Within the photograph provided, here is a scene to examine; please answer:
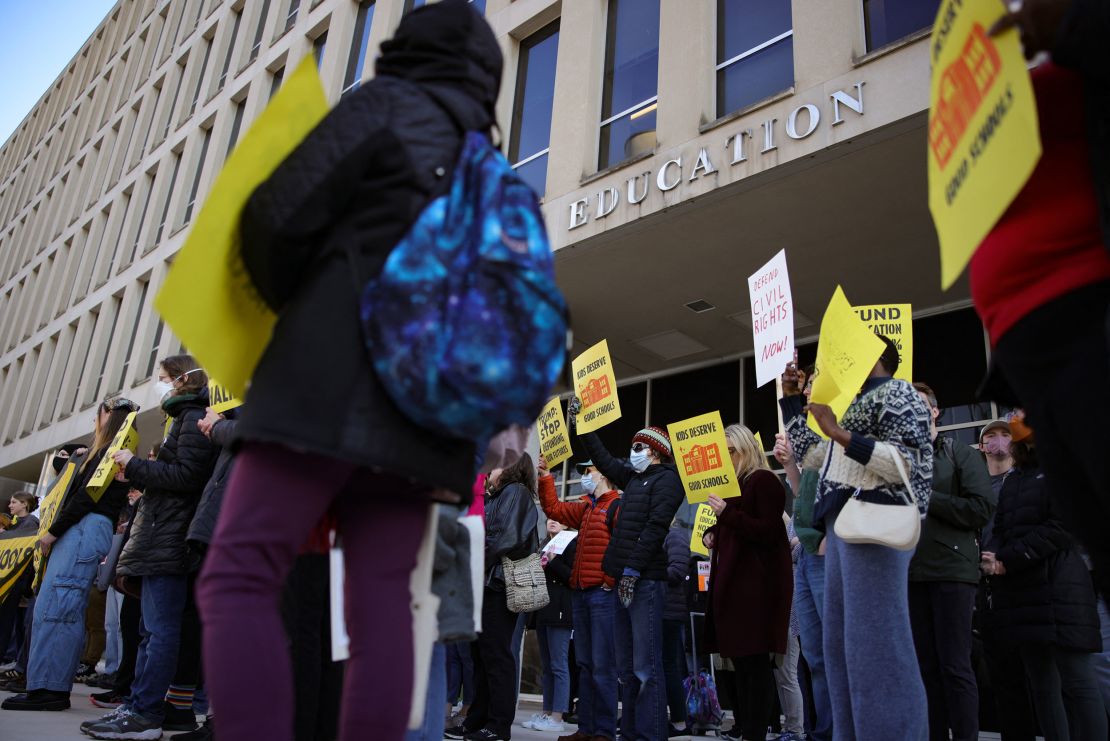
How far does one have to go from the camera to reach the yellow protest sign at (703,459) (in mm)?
5945

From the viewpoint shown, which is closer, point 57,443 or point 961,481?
point 961,481

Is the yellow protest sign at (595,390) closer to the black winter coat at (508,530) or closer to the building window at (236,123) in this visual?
the black winter coat at (508,530)

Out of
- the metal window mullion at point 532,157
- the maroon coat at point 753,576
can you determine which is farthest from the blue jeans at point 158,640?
the metal window mullion at point 532,157

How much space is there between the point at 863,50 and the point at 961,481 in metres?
5.65

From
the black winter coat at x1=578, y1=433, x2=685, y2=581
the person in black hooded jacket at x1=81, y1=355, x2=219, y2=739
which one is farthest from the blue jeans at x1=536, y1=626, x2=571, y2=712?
the person in black hooded jacket at x1=81, y1=355, x2=219, y2=739

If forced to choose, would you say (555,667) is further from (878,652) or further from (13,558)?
(878,652)


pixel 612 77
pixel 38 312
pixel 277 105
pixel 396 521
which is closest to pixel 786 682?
pixel 396 521

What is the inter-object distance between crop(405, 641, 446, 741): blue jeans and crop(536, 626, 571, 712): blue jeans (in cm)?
374

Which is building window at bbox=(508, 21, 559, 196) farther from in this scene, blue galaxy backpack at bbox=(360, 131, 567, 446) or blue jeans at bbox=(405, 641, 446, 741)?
blue galaxy backpack at bbox=(360, 131, 567, 446)

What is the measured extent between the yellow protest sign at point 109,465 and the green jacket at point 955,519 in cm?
455

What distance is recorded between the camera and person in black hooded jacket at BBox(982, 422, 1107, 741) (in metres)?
4.43

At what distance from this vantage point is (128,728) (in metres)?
4.28

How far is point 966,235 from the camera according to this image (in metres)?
Result: 1.65

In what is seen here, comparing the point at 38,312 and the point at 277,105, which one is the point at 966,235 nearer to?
the point at 277,105
